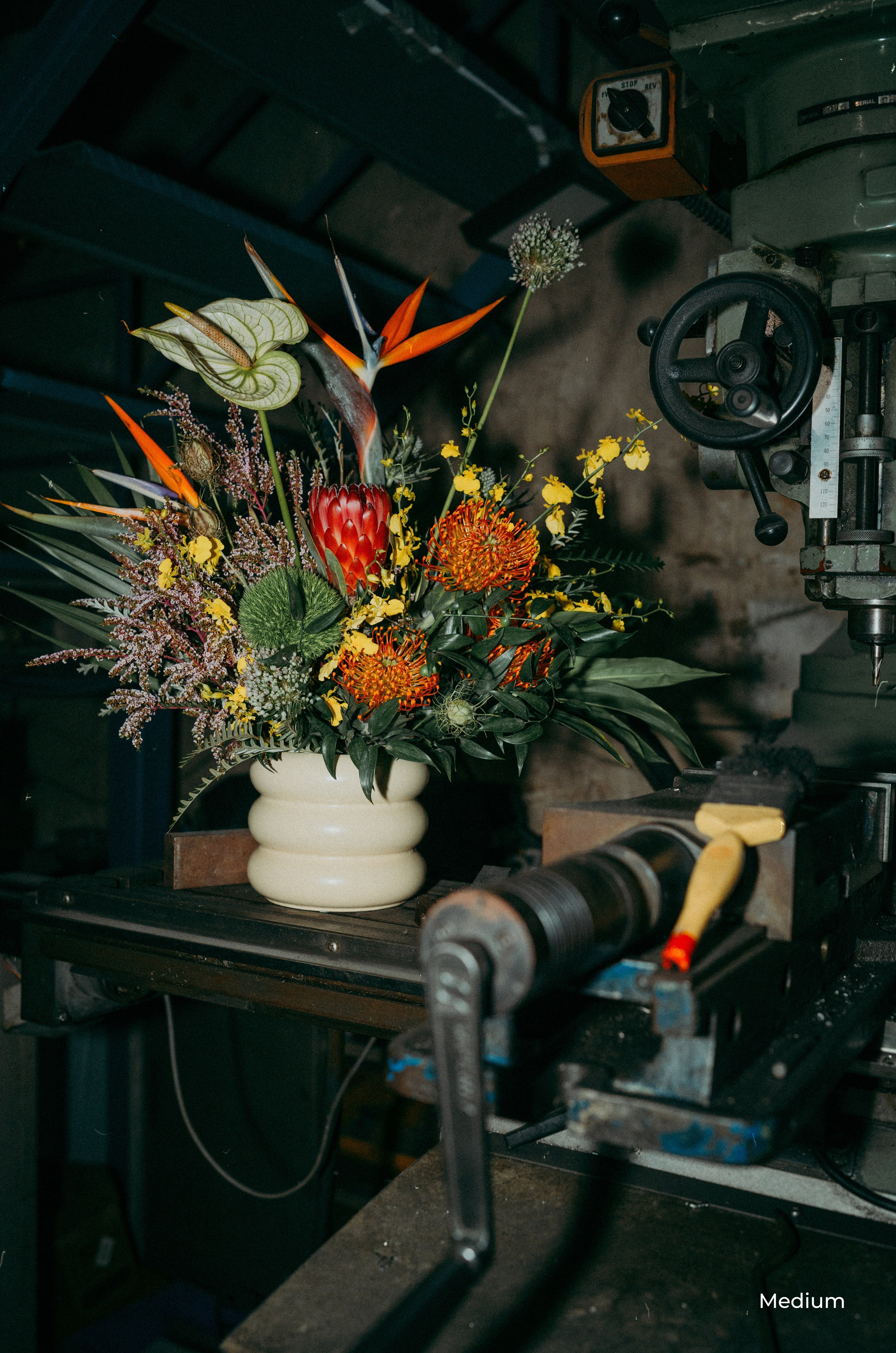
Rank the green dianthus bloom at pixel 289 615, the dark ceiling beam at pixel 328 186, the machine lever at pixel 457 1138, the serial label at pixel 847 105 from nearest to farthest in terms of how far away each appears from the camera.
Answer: the machine lever at pixel 457 1138 < the serial label at pixel 847 105 < the green dianthus bloom at pixel 289 615 < the dark ceiling beam at pixel 328 186

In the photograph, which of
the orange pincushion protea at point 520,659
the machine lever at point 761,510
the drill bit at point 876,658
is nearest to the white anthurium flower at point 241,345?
the orange pincushion protea at point 520,659

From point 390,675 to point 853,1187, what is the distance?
634 mm

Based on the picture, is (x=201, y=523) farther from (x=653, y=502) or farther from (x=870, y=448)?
(x=653, y=502)

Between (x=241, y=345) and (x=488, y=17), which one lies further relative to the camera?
(x=488, y=17)

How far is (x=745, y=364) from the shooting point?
93cm

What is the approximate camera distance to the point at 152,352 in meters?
2.51

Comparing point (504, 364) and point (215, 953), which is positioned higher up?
point (504, 364)

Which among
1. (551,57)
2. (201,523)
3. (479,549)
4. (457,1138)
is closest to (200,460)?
(201,523)

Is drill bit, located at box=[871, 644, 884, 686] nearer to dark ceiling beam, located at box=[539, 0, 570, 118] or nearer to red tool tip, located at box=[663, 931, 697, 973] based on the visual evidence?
A: red tool tip, located at box=[663, 931, 697, 973]

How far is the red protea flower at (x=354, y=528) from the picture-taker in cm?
110

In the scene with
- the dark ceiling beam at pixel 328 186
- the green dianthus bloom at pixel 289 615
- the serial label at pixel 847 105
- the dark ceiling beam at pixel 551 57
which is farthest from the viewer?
the dark ceiling beam at pixel 328 186

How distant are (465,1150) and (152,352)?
95.1 inches

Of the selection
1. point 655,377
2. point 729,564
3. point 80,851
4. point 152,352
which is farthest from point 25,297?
point 655,377

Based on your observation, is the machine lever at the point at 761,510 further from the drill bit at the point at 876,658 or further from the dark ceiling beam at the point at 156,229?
the dark ceiling beam at the point at 156,229
